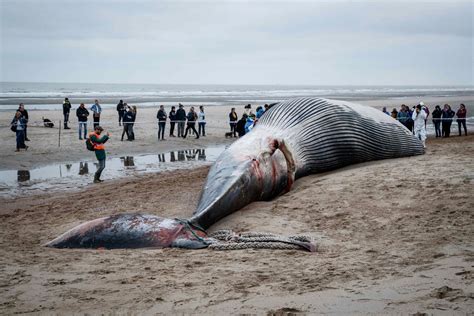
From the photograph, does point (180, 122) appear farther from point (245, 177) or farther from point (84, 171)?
point (245, 177)

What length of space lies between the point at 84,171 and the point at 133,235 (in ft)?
34.2

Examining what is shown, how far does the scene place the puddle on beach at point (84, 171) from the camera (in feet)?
47.1

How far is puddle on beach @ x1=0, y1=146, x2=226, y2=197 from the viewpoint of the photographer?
14344 millimetres

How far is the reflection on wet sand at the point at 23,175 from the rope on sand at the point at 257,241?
31.9 ft

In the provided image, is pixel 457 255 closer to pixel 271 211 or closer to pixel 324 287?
pixel 324 287

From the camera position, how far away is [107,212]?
10352mm

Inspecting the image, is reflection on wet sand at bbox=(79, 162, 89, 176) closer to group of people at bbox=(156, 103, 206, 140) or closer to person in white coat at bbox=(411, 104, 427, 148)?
group of people at bbox=(156, 103, 206, 140)

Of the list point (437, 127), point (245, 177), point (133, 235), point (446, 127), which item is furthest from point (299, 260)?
point (437, 127)

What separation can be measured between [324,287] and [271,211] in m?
3.88

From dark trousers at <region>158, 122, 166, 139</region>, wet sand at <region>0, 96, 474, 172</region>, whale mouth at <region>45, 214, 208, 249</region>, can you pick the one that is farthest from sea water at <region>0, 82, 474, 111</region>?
whale mouth at <region>45, 214, 208, 249</region>

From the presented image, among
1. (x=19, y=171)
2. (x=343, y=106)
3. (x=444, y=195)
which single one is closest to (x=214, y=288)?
(x=444, y=195)

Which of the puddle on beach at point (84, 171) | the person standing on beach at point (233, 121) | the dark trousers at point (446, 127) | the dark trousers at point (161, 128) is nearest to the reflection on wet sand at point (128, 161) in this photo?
the puddle on beach at point (84, 171)

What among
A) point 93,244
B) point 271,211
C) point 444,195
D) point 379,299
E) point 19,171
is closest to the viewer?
point 379,299

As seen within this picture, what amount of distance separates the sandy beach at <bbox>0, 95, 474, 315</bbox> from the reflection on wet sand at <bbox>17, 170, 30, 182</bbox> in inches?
149
